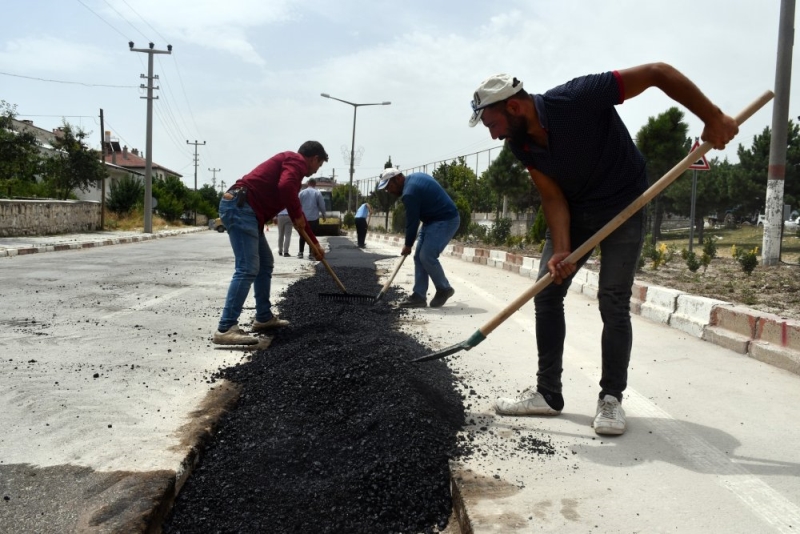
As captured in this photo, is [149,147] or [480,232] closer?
[480,232]

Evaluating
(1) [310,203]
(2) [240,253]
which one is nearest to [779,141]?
(1) [310,203]

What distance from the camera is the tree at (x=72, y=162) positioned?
28859 millimetres

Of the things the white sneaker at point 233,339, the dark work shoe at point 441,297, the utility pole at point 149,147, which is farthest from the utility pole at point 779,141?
the utility pole at point 149,147

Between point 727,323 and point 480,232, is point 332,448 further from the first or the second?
point 480,232

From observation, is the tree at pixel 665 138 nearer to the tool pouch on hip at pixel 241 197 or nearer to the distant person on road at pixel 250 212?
the distant person on road at pixel 250 212

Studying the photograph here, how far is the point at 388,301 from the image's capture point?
7742 mm

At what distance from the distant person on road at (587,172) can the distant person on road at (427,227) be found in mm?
3805

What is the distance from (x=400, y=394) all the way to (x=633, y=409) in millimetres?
1310

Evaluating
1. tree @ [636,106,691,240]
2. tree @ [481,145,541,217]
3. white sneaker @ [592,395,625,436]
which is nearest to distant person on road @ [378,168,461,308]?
white sneaker @ [592,395,625,436]

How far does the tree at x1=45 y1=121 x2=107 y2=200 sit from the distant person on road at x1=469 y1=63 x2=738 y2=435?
29649mm

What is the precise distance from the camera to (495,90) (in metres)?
3.06

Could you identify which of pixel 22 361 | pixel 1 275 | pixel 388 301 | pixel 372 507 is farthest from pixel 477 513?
pixel 1 275

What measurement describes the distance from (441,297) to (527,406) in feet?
13.1

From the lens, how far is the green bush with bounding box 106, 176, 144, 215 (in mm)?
37094
